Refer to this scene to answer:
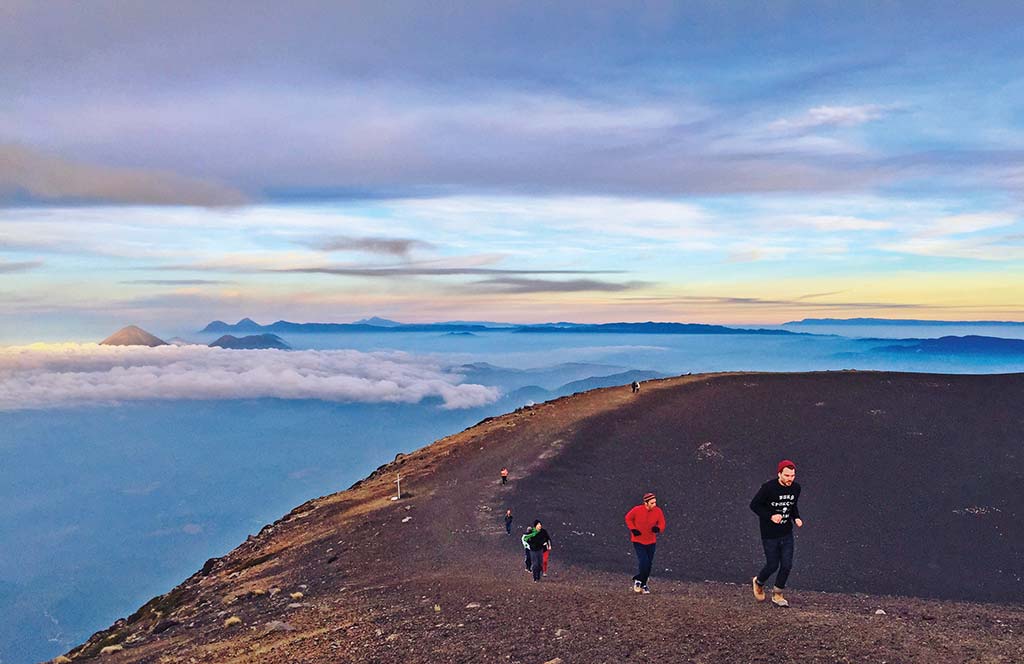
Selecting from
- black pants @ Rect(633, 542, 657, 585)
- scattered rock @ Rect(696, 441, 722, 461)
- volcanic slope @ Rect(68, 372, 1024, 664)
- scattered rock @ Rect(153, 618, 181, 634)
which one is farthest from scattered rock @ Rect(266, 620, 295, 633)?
scattered rock @ Rect(696, 441, 722, 461)

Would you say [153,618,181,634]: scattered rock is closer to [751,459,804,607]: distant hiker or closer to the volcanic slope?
the volcanic slope

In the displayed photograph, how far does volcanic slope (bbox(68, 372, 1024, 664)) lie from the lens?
1410 centimetres

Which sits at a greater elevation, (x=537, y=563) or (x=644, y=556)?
(x=644, y=556)

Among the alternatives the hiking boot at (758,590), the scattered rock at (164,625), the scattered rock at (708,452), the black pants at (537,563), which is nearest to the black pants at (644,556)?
the hiking boot at (758,590)

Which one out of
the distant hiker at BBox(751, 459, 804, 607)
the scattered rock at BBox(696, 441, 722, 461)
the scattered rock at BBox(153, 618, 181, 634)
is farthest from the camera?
the scattered rock at BBox(696, 441, 722, 461)

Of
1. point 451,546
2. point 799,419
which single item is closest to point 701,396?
point 799,419

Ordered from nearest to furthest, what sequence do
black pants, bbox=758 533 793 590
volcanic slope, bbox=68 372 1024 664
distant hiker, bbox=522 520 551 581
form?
black pants, bbox=758 533 793 590, volcanic slope, bbox=68 372 1024 664, distant hiker, bbox=522 520 551 581

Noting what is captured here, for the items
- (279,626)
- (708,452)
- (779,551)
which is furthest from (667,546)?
(279,626)

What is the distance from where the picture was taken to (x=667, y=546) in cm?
2800

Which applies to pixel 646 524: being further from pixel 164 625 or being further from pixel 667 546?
pixel 164 625

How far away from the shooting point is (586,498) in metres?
32.8

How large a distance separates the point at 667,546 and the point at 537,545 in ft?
35.1

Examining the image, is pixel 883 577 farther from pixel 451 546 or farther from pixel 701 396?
pixel 701 396

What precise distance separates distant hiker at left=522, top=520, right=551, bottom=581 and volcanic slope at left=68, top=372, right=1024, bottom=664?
0.47 metres
